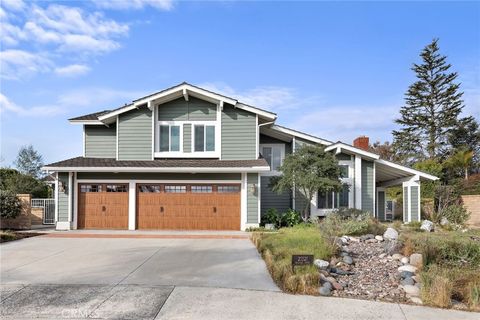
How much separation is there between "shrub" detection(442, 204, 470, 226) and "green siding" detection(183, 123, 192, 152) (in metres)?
13.6

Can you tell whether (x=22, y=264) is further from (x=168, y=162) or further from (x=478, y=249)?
(x=478, y=249)

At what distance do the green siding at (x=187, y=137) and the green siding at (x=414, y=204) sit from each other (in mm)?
11279

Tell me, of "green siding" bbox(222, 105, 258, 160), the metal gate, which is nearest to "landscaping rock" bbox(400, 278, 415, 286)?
"green siding" bbox(222, 105, 258, 160)

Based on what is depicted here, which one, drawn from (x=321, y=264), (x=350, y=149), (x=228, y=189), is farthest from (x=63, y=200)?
(x=321, y=264)

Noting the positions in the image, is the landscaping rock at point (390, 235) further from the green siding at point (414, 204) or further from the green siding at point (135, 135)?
the green siding at point (135, 135)

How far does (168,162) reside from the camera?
61.0ft

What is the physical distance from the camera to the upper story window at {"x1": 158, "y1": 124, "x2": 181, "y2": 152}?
19406 mm

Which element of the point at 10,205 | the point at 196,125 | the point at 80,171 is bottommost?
the point at 10,205

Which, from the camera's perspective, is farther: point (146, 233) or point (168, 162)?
point (168, 162)

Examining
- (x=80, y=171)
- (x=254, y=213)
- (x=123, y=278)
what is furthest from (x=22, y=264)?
(x=254, y=213)

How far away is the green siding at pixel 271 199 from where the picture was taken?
20.2m

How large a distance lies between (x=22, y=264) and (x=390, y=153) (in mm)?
46324

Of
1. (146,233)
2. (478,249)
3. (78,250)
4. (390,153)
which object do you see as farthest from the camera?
(390,153)

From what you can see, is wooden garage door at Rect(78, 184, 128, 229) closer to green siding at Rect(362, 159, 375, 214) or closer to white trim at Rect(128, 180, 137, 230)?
white trim at Rect(128, 180, 137, 230)
